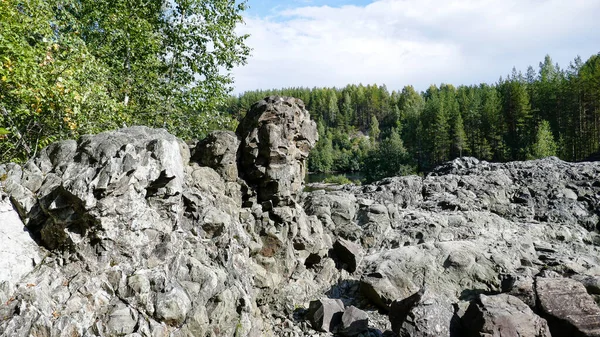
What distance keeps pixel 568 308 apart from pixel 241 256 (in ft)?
41.8

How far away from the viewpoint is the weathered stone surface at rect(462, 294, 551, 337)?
12.5 meters

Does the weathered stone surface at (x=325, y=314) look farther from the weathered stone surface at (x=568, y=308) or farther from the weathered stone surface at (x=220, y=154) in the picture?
the weathered stone surface at (x=568, y=308)

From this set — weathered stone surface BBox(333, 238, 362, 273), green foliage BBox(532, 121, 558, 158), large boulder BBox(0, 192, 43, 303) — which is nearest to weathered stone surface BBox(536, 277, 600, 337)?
weathered stone surface BBox(333, 238, 362, 273)

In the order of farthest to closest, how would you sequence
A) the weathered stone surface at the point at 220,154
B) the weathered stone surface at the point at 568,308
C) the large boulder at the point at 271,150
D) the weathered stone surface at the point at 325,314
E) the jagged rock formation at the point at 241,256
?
the large boulder at the point at 271,150 → the weathered stone surface at the point at 220,154 → the weathered stone surface at the point at 325,314 → the weathered stone surface at the point at 568,308 → the jagged rock formation at the point at 241,256

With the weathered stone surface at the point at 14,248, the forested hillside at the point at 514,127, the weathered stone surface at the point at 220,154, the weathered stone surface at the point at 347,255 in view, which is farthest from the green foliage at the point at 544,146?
the weathered stone surface at the point at 14,248

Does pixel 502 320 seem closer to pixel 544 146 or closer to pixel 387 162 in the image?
pixel 544 146

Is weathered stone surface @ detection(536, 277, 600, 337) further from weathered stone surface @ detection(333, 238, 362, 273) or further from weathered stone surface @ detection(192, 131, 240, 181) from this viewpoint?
weathered stone surface @ detection(192, 131, 240, 181)

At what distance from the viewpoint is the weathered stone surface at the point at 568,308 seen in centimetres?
1294

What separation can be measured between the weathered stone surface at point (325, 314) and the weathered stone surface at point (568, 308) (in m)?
7.96

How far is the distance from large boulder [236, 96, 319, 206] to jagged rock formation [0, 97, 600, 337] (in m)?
0.08

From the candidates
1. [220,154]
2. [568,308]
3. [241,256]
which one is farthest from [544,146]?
[241,256]

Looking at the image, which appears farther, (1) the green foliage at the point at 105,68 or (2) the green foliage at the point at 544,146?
(2) the green foliage at the point at 544,146

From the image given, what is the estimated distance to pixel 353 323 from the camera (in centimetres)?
1501

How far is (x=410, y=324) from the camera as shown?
13.3m
